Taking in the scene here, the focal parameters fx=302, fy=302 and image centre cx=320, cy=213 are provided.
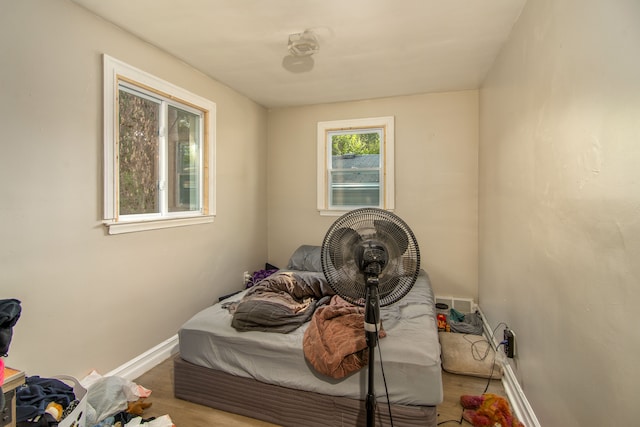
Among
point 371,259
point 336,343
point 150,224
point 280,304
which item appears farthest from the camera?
point 150,224

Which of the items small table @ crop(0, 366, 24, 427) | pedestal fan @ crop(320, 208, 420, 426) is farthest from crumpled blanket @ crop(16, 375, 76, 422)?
pedestal fan @ crop(320, 208, 420, 426)

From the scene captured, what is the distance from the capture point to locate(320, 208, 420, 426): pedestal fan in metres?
1.27

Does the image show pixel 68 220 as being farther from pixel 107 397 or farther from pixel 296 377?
pixel 296 377

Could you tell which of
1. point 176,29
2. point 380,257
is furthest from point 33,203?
point 380,257

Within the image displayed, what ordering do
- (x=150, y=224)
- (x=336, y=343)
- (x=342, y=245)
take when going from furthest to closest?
(x=150, y=224) < (x=336, y=343) < (x=342, y=245)

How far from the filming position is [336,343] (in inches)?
61.3

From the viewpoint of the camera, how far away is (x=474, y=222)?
3115 mm

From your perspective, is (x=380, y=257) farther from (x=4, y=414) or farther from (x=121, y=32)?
(x=121, y=32)

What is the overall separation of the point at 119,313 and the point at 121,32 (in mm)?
1833

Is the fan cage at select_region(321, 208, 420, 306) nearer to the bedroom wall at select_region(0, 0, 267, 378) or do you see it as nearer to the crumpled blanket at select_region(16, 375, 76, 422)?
the crumpled blanket at select_region(16, 375, 76, 422)

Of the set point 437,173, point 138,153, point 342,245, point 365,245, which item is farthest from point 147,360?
point 437,173

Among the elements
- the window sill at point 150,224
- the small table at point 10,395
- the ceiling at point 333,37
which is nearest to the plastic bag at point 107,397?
the small table at point 10,395

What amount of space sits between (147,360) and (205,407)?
69 cm

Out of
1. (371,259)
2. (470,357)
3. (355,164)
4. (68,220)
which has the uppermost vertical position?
(355,164)
